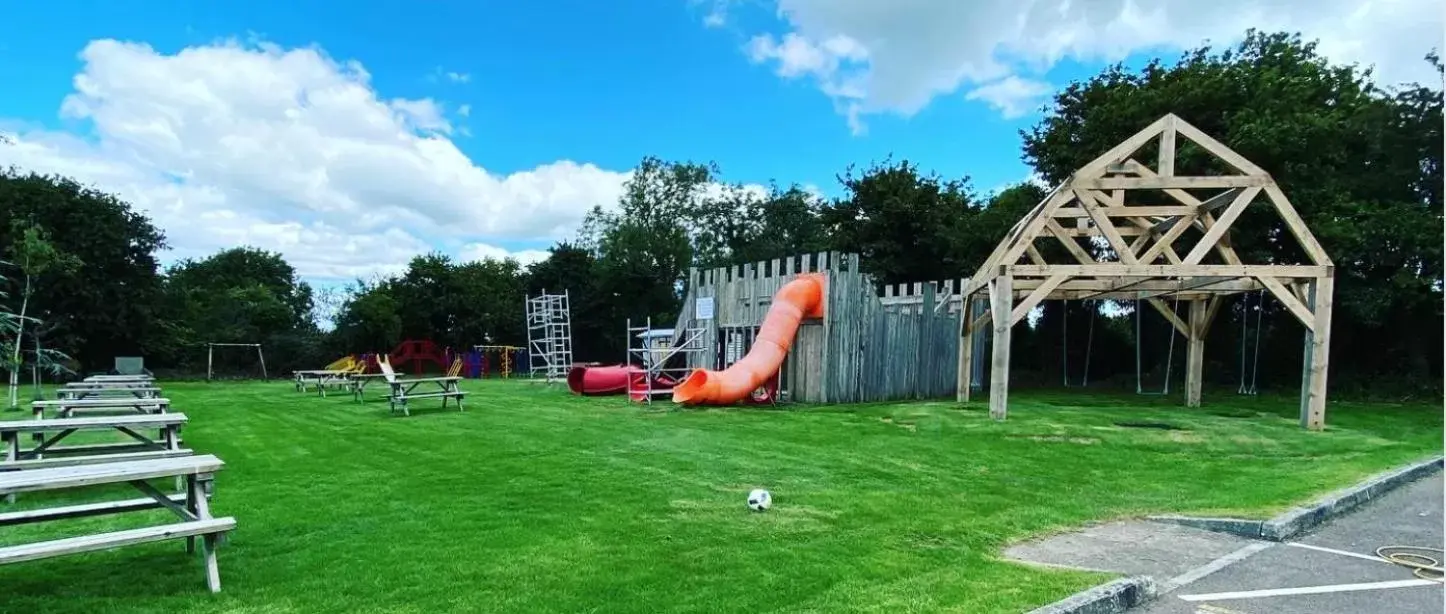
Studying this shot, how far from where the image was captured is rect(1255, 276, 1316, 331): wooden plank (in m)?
11.9

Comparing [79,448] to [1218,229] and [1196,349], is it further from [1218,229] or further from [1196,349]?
[1196,349]

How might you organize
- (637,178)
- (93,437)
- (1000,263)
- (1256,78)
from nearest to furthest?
1. (93,437)
2. (1000,263)
3. (1256,78)
4. (637,178)

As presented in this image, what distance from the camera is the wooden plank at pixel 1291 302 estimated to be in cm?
1191

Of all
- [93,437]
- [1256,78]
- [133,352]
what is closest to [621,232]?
[133,352]

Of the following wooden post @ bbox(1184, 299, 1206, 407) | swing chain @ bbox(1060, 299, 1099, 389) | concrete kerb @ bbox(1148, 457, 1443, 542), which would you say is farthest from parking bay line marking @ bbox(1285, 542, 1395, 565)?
swing chain @ bbox(1060, 299, 1099, 389)

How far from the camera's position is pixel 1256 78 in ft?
63.4

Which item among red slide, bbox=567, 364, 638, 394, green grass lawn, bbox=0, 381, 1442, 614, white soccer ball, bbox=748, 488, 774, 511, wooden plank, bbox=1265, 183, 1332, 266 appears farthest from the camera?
red slide, bbox=567, 364, 638, 394

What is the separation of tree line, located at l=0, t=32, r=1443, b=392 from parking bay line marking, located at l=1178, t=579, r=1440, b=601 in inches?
450

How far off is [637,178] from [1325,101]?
115 feet

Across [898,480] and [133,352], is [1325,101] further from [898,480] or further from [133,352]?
[133,352]

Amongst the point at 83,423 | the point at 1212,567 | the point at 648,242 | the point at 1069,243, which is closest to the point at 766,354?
the point at 1069,243

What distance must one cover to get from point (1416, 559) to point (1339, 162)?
54.5 feet

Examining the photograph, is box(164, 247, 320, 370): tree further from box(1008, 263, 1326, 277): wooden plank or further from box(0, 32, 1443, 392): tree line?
box(1008, 263, 1326, 277): wooden plank

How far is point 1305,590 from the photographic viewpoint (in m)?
4.46
